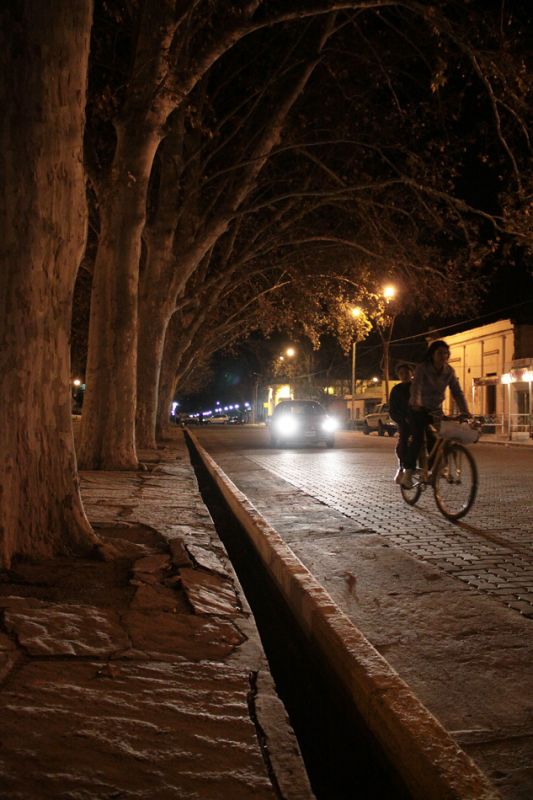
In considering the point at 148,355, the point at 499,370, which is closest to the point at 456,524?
the point at 148,355

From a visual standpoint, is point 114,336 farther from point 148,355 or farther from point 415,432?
point 415,432

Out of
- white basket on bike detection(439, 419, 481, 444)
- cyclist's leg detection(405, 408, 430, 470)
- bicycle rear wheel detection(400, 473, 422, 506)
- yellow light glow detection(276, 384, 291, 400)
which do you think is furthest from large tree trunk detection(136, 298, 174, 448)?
yellow light glow detection(276, 384, 291, 400)

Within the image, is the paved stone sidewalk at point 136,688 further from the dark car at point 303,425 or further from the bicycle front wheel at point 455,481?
the dark car at point 303,425

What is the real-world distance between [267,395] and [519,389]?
148 feet

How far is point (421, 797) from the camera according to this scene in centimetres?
243

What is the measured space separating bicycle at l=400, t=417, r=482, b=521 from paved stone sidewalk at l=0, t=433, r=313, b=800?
3.28 m

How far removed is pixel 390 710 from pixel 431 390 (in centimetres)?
544

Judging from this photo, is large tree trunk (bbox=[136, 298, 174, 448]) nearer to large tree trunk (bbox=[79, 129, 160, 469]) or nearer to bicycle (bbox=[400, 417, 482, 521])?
large tree trunk (bbox=[79, 129, 160, 469])

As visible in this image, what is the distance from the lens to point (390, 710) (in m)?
2.82

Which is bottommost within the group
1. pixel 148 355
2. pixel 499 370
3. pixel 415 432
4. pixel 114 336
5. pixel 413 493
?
pixel 413 493

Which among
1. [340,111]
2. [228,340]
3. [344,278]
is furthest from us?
[228,340]

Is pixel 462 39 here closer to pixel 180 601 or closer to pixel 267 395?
pixel 180 601

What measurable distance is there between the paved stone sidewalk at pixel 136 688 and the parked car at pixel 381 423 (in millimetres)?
31472

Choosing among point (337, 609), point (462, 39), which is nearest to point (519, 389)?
point (462, 39)
